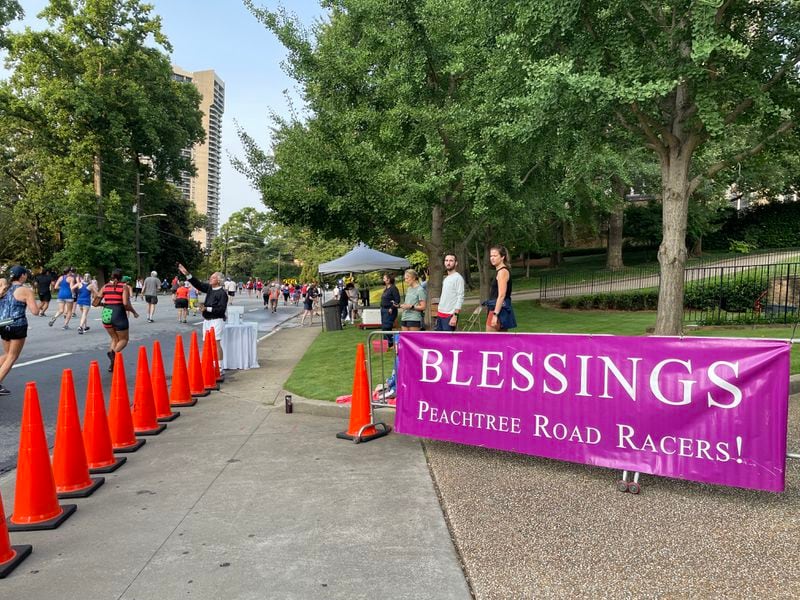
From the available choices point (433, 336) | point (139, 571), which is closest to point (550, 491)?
point (433, 336)

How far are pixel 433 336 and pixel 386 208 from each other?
897cm

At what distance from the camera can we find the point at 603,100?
8.08m

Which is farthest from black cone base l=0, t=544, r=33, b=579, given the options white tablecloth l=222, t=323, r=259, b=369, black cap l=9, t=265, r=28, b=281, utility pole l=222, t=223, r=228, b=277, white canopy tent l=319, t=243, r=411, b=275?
utility pole l=222, t=223, r=228, b=277

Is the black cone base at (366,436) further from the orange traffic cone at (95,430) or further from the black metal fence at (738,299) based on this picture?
the black metal fence at (738,299)

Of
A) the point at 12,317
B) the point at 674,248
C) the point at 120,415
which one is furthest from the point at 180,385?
the point at 674,248

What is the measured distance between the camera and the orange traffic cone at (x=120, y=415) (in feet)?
18.2

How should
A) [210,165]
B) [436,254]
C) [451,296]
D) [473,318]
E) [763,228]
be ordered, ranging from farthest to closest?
[210,165] < [763,228] < [436,254] < [473,318] < [451,296]

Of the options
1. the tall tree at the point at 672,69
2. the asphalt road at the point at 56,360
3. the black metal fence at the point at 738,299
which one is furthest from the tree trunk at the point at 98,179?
the black metal fence at the point at 738,299

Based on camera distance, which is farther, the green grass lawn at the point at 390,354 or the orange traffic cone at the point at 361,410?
the green grass lawn at the point at 390,354

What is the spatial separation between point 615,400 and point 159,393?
531 centimetres

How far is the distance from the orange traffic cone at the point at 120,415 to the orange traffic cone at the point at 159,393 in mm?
1131

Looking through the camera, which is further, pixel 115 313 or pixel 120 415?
pixel 115 313

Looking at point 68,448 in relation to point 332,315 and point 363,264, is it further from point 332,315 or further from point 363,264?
point 363,264

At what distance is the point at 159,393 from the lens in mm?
6910
